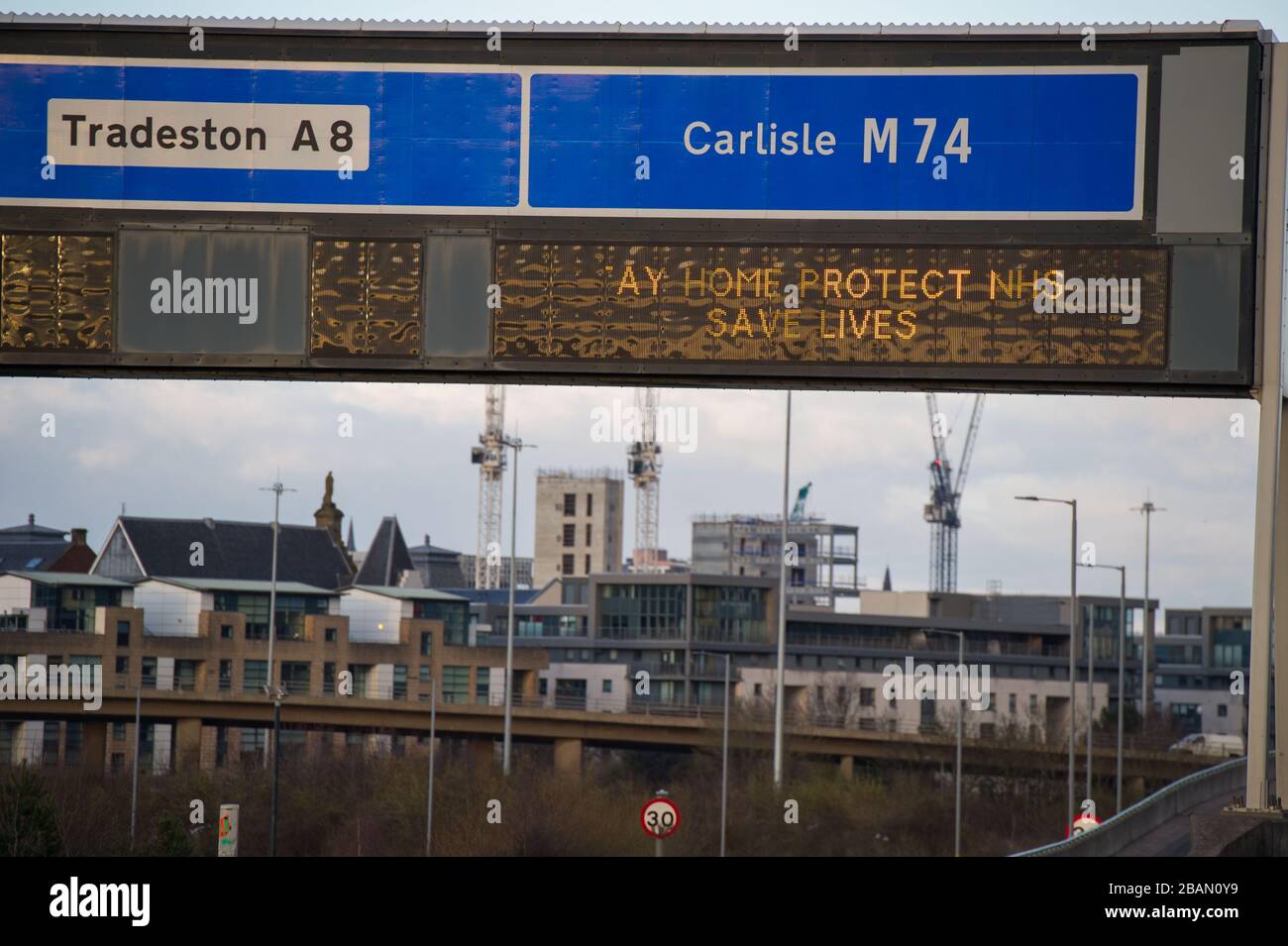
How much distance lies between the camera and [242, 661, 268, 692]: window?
9587 centimetres

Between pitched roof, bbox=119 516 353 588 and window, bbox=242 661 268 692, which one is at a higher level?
pitched roof, bbox=119 516 353 588

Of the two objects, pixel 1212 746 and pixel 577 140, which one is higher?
pixel 577 140

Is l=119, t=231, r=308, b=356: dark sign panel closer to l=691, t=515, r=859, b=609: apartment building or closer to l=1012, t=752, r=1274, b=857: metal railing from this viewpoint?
l=1012, t=752, r=1274, b=857: metal railing

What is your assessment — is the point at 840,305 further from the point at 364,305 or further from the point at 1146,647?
the point at 1146,647

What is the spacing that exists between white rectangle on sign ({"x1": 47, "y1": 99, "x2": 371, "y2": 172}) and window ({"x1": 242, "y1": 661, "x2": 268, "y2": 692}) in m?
79.8

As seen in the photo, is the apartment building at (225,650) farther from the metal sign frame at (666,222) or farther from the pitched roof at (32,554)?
the metal sign frame at (666,222)

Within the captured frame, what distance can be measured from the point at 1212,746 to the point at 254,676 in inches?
2279

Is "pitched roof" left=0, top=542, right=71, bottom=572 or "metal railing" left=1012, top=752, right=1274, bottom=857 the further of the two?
"pitched roof" left=0, top=542, right=71, bottom=572

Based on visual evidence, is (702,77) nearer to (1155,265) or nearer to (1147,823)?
(1155,265)

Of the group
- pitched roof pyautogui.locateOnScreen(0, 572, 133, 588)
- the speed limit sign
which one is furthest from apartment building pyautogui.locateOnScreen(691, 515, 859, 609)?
the speed limit sign

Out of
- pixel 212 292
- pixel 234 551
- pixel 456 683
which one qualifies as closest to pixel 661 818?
pixel 212 292

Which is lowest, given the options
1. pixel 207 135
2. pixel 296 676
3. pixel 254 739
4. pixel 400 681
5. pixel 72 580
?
pixel 254 739

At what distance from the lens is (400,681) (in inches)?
4156
